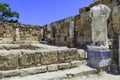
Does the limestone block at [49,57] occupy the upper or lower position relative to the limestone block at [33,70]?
upper

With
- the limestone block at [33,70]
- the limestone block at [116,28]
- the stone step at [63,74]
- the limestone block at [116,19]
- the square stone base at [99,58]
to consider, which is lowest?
the stone step at [63,74]

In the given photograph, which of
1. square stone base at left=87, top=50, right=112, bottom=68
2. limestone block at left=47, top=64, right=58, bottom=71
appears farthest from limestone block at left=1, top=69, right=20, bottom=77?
square stone base at left=87, top=50, right=112, bottom=68

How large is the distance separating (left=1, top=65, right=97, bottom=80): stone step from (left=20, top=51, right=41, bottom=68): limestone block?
301mm

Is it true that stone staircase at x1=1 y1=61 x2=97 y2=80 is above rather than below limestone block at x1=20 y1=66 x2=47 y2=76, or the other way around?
below

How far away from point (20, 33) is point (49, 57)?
12032 millimetres

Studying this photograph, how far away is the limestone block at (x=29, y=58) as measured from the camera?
4.18m

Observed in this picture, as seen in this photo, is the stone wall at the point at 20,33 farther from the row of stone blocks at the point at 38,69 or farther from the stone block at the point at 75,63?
the row of stone blocks at the point at 38,69

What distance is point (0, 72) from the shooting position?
379 centimetres

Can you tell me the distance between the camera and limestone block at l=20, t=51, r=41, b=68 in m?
4.18

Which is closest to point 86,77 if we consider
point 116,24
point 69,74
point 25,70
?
point 69,74

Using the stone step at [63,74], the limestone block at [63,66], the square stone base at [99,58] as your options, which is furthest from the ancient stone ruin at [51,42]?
the square stone base at [99,58]

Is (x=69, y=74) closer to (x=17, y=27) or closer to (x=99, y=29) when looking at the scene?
(x=99, y=29)

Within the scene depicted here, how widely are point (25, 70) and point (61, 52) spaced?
1.11 m

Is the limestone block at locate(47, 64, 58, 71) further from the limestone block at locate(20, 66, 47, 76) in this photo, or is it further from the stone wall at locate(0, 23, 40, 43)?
the stone wall at locate(0, 23, 40, 43)
